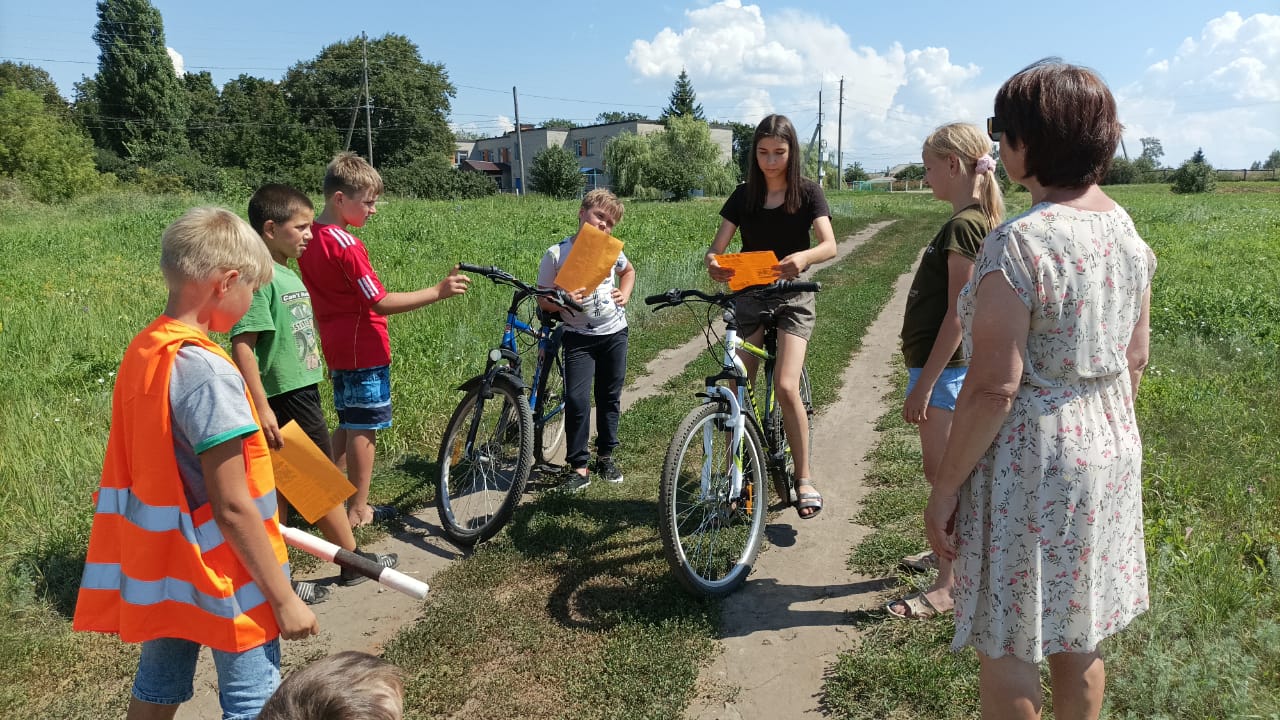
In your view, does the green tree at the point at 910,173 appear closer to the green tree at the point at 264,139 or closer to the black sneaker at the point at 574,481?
the green tree at the point at 264,139

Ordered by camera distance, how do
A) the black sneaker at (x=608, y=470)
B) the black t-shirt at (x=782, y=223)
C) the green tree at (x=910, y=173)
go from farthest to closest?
the green tree at (x=910, y=173) < the black sneaker at (x=608, y=470) < the black t-shirt at (x=782, y=223)

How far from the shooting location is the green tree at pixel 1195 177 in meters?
61.0

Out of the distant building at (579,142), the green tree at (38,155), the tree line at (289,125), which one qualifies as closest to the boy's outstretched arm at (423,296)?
the green tree at (38,155)

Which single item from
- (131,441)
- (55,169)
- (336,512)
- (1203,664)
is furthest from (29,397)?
(55,169)

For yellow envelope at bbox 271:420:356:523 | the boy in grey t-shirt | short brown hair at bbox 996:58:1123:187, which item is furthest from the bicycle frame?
short brown hair at bbox 996:58:1123:187

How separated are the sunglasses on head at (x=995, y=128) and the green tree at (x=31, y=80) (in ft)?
270

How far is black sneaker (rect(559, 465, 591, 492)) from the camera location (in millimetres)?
5039

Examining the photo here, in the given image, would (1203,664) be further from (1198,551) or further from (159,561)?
(159,561)

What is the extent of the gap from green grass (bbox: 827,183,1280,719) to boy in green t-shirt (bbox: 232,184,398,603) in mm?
2480

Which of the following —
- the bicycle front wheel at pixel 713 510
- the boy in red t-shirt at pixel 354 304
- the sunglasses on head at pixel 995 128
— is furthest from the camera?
the boy in red t-shirt at pixel 354 304

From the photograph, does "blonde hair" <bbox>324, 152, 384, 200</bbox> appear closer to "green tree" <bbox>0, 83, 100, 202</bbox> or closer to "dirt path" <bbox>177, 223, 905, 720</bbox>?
"dirt path" <bbox>177, 223, 905, 720</bbox>

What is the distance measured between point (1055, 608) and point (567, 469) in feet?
11.3

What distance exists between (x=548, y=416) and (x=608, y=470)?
0.56 metres

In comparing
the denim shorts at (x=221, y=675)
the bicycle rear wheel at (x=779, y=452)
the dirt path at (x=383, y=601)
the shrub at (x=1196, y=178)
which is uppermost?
the shrub at (x=1196, y=178)
